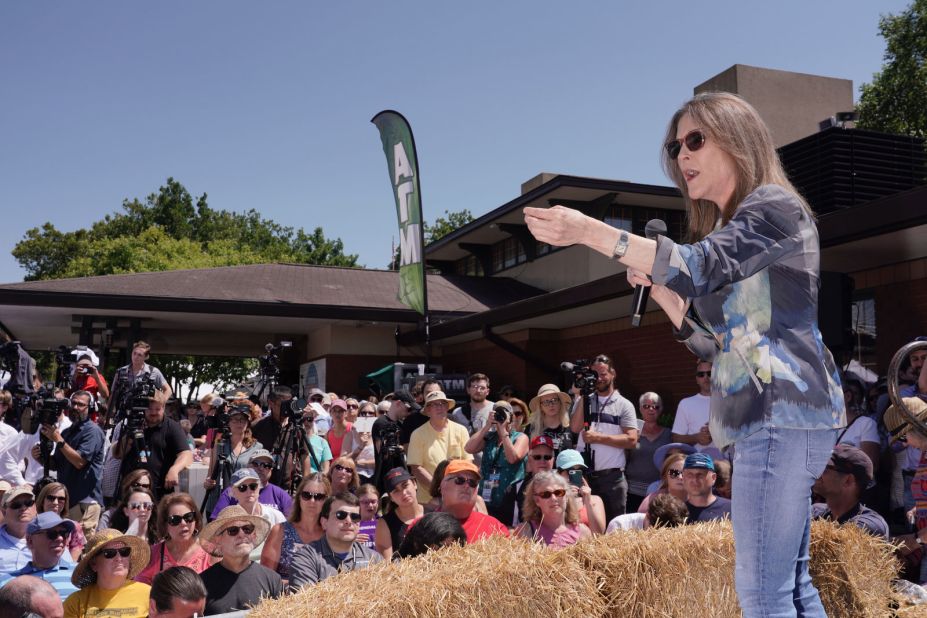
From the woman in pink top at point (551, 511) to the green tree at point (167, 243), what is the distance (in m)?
39.9

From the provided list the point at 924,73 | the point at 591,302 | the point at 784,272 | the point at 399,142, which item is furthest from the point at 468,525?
the point at 924,73

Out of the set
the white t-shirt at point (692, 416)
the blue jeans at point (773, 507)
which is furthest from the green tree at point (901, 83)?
the blue jeans at point (773, 507)

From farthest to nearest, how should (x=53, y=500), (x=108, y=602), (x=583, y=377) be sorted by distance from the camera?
1. (x=583, y=377)
2. (x=53, y=500)
3. (x=108, y=602)

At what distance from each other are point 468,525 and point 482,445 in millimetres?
2176

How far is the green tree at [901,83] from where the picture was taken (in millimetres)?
28625

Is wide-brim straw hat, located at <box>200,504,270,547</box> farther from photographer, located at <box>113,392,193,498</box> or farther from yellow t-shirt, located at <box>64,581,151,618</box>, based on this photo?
photographer, located at <box>113,392,193,498</box>

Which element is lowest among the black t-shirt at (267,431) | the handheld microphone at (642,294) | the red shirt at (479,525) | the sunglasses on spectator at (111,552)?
the sunglasses on spectator at (111,552)

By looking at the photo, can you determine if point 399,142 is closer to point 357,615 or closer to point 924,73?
point 357,615

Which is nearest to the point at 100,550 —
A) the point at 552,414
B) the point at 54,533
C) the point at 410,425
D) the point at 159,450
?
the point at 54,533

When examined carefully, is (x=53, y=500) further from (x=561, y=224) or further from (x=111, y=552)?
(x=561, y=224)

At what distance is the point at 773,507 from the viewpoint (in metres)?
1.87

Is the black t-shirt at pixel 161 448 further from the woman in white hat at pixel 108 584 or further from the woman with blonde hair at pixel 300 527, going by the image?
the woman in white hat at pixel 108 584

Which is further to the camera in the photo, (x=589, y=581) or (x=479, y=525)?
(x=479, y=525)

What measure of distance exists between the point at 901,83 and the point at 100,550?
31411mm
